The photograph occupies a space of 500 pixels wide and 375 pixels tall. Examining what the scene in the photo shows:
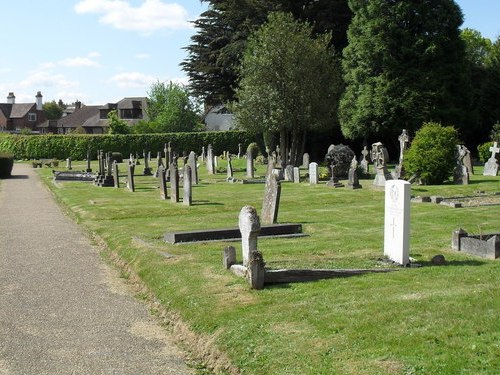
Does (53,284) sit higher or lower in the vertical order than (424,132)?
lower

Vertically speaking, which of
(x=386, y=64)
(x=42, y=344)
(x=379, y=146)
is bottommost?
(x=42, y=344)

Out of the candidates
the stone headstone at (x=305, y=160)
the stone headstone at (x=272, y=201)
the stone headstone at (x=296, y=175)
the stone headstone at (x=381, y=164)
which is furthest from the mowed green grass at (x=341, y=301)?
the stone headstone at (x=305, y=160)

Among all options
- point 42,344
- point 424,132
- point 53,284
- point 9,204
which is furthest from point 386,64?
point 42,344

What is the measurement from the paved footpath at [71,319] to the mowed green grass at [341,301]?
25.9 inches

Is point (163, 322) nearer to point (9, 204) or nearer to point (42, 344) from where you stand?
point (42, 344)

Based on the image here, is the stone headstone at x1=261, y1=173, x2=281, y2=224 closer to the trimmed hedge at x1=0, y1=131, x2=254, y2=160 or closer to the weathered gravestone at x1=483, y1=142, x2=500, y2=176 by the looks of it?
the weathered gravestone at x1=483, y1=142, x2=500, y2=176

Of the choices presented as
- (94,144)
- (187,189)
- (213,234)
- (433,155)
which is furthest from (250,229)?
(94,144)

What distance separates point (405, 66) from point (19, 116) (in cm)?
8927

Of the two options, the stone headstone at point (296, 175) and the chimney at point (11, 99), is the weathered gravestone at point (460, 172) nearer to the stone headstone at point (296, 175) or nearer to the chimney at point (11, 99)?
the stone headstone at point (296, 175)

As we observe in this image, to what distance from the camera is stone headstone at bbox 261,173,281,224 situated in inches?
711

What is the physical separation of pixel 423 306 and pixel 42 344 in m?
5.22

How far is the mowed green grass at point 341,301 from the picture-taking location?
7.25 meters

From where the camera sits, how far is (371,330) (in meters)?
7.99

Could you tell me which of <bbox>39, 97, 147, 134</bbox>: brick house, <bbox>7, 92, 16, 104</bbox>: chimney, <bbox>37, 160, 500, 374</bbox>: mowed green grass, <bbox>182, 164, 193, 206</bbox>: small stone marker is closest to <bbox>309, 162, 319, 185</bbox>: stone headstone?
<bbox>182, 164, 193, 206</bbox>: small stone marker
